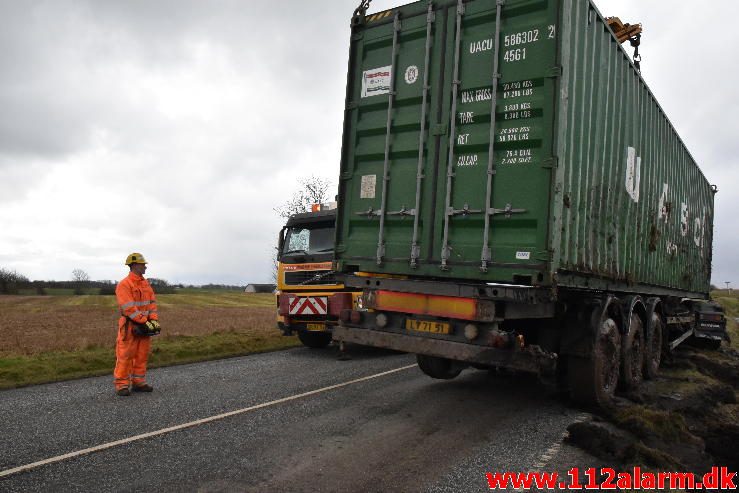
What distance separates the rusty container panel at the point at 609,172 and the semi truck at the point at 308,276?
15.1 feet

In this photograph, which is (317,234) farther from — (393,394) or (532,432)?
(532,432)

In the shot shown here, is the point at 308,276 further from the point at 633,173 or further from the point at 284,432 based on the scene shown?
the point at 633,173

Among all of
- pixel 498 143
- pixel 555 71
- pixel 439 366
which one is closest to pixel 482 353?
pixel 439 366

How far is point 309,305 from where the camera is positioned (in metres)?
9.90

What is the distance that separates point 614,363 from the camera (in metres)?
6.08

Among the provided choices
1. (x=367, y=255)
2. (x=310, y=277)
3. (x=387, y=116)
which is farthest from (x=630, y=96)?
(x=310, y=277)

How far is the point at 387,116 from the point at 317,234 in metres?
4.67

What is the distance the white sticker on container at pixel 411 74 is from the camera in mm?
5832

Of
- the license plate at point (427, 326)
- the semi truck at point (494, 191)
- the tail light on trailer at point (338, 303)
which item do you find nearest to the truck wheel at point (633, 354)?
the semi truck at point (494, 191)

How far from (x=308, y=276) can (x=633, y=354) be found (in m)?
5.71

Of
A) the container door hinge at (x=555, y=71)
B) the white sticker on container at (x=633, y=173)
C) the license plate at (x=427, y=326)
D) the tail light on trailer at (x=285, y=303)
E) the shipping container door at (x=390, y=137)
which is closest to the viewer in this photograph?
the container door hinge at (x=555, y=71)

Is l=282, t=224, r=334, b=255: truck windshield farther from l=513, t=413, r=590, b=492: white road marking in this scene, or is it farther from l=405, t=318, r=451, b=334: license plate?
l=513, t=413, r=590, b=492: white road marking

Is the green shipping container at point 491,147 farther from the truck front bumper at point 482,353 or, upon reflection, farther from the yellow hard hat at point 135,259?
the yellow hard hat at point 135,259

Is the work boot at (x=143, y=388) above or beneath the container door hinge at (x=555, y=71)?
beneath
